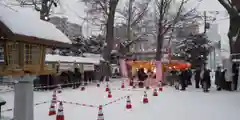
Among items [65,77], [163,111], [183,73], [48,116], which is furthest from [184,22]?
[48,116]

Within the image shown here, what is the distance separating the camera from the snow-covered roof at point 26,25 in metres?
5.18

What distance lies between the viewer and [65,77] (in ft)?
71.5

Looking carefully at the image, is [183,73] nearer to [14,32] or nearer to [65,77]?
[65,77]

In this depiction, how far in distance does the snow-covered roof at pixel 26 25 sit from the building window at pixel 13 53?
0.55 meters

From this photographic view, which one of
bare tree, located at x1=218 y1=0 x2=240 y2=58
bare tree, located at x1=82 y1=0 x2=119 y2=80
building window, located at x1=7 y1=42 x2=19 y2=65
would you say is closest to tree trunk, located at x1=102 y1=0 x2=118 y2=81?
bare tree, located at x1=82 y1=0 x2=119 y2=80

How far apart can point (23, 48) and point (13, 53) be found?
0.88 feet

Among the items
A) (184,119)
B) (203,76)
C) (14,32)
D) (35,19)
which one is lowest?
(184,119)

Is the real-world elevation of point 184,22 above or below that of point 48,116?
above

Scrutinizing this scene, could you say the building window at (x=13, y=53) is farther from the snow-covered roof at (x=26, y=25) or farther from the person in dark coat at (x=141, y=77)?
the person in dark coat at (x=141, y=77)

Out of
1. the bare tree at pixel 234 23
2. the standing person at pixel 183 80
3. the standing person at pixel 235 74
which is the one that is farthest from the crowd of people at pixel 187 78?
the bare tree at pixel 234 23

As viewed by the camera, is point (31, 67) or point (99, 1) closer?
point (31, 67)

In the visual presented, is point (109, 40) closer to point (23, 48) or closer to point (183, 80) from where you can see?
point (183, 80)

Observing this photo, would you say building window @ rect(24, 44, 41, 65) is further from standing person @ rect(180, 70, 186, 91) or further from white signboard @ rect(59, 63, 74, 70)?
white signboard @ rect(59, 63, 74, 70)

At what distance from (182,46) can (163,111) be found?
85.2 ft
